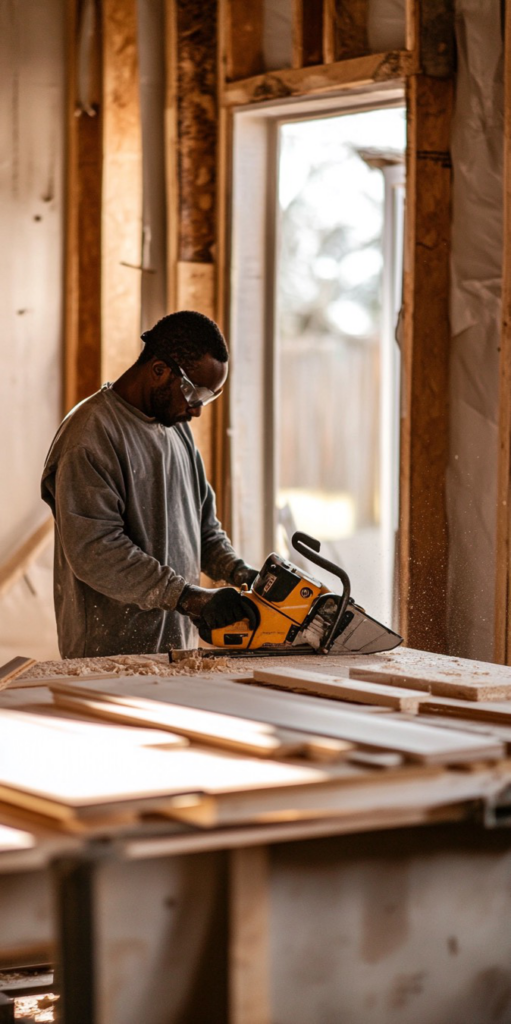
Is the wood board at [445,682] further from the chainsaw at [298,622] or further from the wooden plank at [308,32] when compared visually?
the wooden plank at [308,32]

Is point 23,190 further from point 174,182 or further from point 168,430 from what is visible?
point 168,430

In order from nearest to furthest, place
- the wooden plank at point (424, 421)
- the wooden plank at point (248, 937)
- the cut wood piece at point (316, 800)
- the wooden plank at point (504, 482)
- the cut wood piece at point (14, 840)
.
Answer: the cut wood piece at point (14, 840) → the cut wood piece at point (316, 800) → the wooden plank at point (248, 937) → the wooden plank at point (504, 482) → the wooden plank at point (424, 421)

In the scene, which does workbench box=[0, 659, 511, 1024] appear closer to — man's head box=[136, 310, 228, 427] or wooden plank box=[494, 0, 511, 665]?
man's head box=[136, 310, 228, 427]

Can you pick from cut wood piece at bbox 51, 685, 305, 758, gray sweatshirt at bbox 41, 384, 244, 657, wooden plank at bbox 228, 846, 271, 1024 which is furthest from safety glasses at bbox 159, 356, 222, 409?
wooden plank at bbox 228, 846, 271, 1024

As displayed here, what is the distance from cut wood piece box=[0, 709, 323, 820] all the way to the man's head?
1610 millimetres

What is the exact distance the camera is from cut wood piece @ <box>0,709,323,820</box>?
1576 millimetres

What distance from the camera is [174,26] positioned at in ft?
15.9

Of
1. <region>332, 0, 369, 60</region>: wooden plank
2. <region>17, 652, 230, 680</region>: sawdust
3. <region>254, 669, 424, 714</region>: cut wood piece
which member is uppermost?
<region>332, 0, 369, 60</region>: wooden plank

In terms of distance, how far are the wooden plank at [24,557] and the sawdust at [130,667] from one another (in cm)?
216

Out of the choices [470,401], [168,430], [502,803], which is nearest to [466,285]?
[470,401]

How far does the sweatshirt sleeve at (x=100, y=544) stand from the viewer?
3145mm

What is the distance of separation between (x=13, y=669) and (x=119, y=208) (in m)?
2.94

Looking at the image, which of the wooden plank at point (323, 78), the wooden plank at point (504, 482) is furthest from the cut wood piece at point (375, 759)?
the wooden plank at point (323, 78)

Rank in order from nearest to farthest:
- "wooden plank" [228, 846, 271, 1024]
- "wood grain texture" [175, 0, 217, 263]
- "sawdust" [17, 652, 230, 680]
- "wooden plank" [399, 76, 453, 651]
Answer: "wooden plank" [228, 846, 271, 1024]
"sawdust" [17, 652, 230, 680]
"wooden plank" [399, 76, 453, 651]
"wood grain texture" [175, 0, 217, 263]
